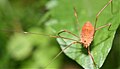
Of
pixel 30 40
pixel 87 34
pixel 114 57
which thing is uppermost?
pixel 87 34

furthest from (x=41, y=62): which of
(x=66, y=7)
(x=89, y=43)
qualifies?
(x=89, y=43)

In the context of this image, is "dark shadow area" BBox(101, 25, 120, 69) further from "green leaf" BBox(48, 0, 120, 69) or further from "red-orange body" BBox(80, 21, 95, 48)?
"red-orange body" BBox(80, 21, 95, 48)

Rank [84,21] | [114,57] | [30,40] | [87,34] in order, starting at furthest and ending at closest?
[30,40] < [114,57] < [84,21] < [87,34]

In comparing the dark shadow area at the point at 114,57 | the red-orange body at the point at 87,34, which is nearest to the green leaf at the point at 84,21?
the red-orange body at the point at 87,34

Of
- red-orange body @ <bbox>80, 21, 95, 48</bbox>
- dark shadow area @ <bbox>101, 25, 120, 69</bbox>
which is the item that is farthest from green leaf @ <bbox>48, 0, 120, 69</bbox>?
dark shadow area @ <bbox>101, 25, 120, 69</bbox>

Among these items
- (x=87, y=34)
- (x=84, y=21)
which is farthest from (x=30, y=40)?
(x=87, y=34)

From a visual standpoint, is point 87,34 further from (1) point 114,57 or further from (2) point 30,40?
(2) point 30,40
